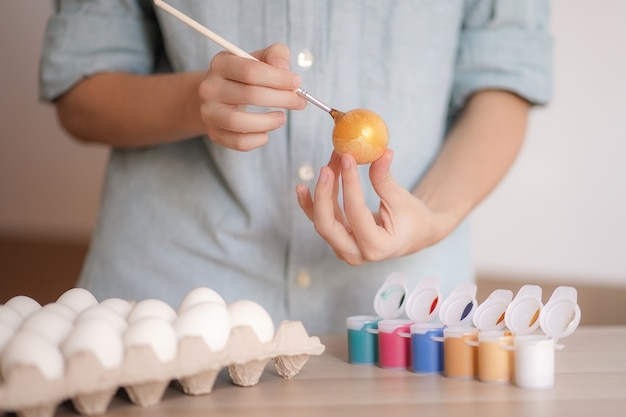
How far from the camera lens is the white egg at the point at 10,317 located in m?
0.69

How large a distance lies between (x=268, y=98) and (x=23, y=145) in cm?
170

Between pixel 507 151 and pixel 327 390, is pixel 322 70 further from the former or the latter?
pixel 327 390

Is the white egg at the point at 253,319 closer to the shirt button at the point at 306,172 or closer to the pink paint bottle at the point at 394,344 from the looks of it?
the pink paint bottle at the point at 394,344

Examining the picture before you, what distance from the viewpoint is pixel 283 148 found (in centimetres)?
106

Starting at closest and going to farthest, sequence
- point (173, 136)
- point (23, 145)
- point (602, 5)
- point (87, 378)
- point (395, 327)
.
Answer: point (87, 378) < point (395, 327) < point (173, 136) < point (602, 5) < point (23, 145)

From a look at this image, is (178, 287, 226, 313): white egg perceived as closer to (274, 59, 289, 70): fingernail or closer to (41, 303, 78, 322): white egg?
(41, 303, 78, 322): white egg

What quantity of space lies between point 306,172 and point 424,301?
31 centimetres

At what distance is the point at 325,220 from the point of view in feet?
2.64

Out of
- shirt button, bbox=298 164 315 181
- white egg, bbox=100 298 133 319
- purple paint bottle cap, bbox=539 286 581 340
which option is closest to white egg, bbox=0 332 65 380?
white egg, bbox=100 298 133 319

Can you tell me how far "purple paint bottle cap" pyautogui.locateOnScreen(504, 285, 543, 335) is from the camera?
2.41 feet

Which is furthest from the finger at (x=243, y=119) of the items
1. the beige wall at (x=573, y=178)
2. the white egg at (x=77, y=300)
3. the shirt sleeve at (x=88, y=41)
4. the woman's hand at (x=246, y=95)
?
the beige wall at (x=573, y=178)

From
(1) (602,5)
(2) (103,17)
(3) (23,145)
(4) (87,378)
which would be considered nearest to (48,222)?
(3) (23,145)

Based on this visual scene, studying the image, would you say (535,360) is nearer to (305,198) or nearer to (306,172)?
(305,198)

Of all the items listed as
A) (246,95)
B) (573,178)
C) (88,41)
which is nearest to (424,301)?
(246,95)
